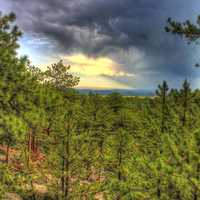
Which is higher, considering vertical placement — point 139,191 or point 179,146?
point 179,146

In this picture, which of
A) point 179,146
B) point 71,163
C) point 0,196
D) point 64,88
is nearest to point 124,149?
point 71,163

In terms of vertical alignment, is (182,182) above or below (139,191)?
above

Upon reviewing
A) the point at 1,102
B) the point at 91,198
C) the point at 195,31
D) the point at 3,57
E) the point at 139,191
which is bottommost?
the point at 91,198

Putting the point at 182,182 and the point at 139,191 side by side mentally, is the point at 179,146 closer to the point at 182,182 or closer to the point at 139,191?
the point at 182,182

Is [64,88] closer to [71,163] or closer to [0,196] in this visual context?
[71,163]

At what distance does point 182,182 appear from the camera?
1534 centimetres

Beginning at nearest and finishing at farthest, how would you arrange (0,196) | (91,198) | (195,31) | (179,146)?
1. (0,196)
2. (179,146)
3. (195,31)
4. (91,198)

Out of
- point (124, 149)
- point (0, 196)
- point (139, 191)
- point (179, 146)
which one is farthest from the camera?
point (124, 149)

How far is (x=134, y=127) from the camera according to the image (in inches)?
1694

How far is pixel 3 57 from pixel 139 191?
9.92 meters

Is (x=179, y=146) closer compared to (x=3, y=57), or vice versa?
(x=3, y=57)

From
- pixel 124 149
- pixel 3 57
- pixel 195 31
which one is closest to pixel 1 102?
pixel 3 57

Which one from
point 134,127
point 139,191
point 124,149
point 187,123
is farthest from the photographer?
point 134,127

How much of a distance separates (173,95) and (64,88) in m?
48.9
